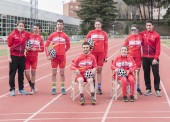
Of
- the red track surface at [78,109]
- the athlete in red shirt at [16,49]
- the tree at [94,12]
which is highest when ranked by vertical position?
the tree at [94,12]

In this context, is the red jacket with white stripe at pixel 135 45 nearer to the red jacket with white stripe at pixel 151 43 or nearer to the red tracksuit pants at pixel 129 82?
the red jacket with white stripe at pixel 151 43

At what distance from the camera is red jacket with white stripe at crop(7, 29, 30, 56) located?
9289mm

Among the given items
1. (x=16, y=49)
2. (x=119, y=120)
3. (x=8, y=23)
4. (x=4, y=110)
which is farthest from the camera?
(x=8, y=23)

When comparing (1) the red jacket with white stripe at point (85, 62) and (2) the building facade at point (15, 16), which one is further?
(2) the building facade at point (15, 16)

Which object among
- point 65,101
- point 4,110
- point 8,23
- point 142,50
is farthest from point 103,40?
point 8,23

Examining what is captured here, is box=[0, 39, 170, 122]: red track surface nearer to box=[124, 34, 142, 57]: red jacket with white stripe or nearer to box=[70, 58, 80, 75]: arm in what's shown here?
box=[70, 58, 80, 75]: arm

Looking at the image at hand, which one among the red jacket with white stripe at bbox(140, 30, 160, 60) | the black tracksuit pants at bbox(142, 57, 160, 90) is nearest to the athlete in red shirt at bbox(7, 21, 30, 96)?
the red jacket with white stripe at bbox(140, 30, 160, 60)

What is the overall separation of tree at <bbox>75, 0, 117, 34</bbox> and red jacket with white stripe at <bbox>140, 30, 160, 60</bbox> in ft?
226

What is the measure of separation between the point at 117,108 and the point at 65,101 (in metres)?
1.42

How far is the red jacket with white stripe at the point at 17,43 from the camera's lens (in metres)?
9.29

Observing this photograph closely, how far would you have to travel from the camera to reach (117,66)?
8906 millimetres

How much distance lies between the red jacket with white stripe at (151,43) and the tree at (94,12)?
6876cm

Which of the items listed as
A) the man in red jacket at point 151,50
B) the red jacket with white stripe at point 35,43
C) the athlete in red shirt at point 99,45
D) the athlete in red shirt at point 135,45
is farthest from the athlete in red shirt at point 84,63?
the man in red jacket at point 151,50

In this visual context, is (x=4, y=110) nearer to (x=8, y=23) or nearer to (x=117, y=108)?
(x=117, y=108)
